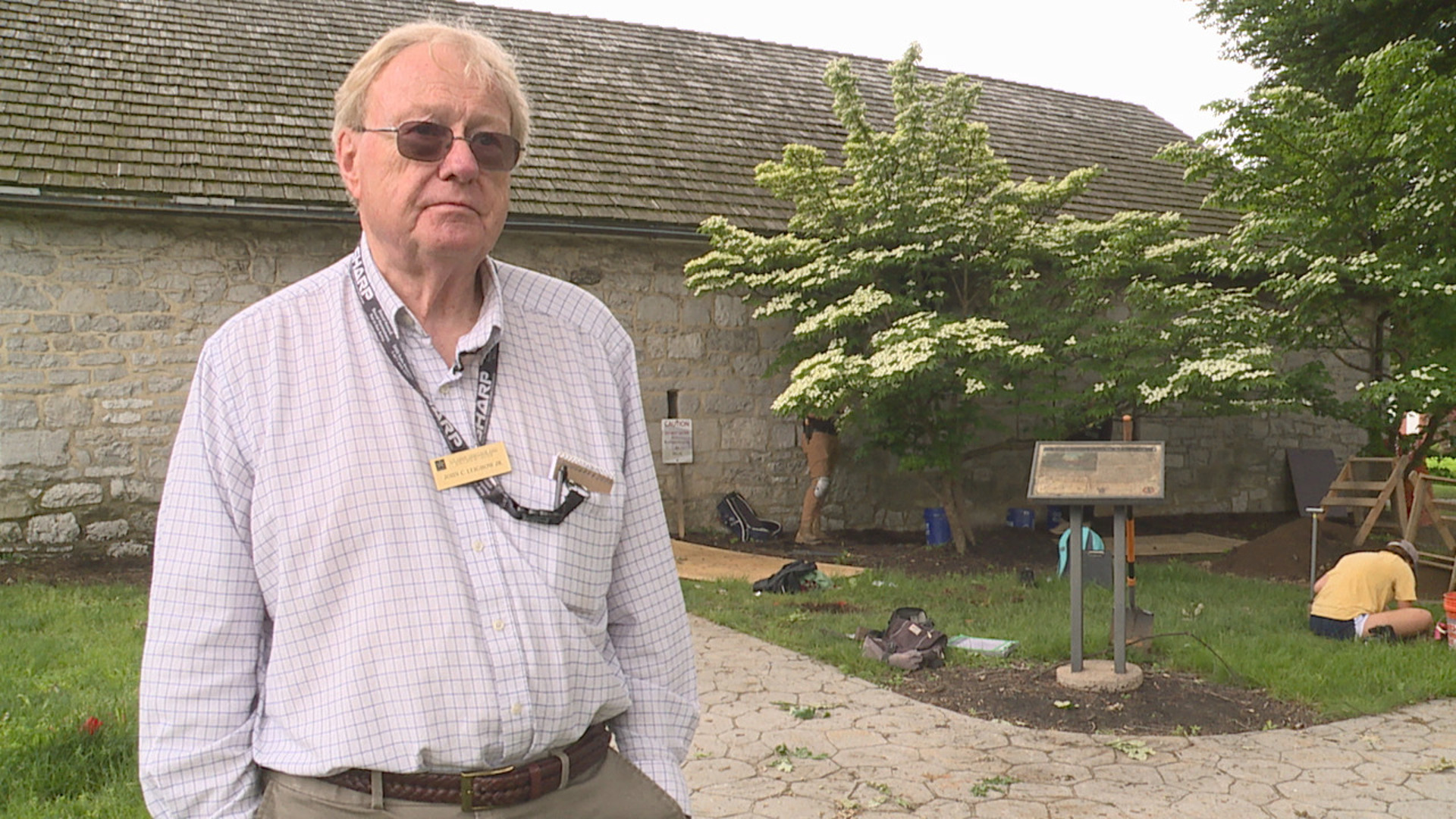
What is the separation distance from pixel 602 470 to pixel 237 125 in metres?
10.0

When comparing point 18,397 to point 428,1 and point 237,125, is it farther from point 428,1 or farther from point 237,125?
point 428,1

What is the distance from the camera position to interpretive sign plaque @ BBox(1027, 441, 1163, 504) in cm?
580

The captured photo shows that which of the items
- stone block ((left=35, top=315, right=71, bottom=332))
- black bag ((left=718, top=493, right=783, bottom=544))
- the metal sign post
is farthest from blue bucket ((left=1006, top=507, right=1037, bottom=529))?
stone block ((left=35, top=315, right=71, bottom=332))

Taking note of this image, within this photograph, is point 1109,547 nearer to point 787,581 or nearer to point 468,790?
point 787,581

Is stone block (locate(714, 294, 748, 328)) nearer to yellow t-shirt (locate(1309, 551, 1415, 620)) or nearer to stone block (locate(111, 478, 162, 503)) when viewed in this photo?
stone block (locate(111, 478, 162, 503))

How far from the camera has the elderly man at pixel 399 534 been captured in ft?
5.41

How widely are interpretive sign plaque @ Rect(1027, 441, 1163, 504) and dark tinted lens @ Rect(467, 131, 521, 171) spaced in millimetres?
4595

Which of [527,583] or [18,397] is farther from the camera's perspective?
[18,397]

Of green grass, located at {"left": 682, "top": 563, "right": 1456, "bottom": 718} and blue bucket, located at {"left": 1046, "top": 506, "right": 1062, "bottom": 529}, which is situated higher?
blue bucket, located at {"left": 1046, "top": 506, "right": 1062, "bottom": 529}

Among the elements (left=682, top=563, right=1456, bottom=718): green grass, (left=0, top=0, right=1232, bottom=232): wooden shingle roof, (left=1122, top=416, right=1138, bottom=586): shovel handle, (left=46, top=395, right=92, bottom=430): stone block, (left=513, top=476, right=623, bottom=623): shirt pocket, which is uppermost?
(left=0, top=0, right=1232, bottom=232): wooden shingle roof

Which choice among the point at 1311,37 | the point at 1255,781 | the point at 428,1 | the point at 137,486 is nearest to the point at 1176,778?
the point at 1255,781

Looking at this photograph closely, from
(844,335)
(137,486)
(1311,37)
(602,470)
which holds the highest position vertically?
(1311,37)

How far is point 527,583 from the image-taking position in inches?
67.5

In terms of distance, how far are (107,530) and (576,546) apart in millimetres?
9317
